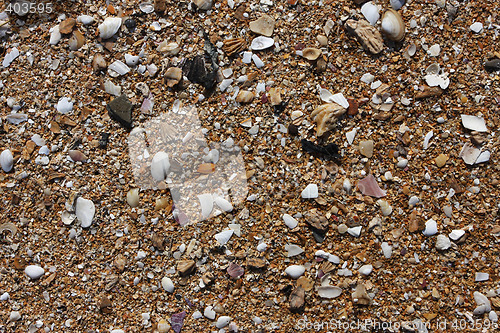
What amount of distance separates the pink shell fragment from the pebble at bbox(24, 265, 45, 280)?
143 cm

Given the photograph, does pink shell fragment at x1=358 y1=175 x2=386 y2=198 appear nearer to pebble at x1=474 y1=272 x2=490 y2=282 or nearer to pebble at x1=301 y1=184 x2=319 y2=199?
pebble at x1=301 y1=184 x2=319 y2=199

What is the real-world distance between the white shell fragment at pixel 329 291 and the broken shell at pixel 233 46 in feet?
3.56

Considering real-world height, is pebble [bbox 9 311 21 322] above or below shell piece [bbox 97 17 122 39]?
below

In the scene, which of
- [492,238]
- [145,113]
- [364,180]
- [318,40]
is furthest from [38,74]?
[492,238]

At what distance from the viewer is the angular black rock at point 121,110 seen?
→ 5.24 feet

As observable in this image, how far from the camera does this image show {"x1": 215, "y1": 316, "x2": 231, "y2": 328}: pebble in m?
1.56

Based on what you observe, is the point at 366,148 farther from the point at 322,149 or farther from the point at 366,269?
the point at 366,269

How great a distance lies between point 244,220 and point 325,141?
0.49 meters

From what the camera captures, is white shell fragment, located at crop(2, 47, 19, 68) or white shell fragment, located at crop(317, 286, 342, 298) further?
white shell fragment, located at crop(2, 47, 19, 68)

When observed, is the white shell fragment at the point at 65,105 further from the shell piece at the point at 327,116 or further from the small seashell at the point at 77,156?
the shell piece at the point at 327,116

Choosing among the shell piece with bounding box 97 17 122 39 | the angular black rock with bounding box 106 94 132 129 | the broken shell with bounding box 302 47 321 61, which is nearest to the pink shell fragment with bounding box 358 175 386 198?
the broken shell with bounding box 302 47 321 61

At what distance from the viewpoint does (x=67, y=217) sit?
160 cm

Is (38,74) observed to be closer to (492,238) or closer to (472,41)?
(472,41)

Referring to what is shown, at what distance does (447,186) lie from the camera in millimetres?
1578
